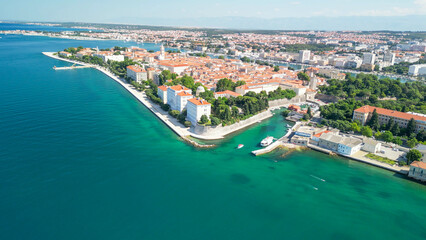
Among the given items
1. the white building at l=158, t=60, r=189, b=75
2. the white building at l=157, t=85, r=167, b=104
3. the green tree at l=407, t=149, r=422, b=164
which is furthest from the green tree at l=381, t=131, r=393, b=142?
the white building at l=158, t=60, r=189, b=75

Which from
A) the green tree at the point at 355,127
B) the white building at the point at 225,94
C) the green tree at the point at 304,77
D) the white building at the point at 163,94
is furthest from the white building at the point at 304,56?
the green tree at the point at 355,127

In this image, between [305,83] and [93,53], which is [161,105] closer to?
[305,83]

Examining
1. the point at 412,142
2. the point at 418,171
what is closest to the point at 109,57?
the point at 412,142

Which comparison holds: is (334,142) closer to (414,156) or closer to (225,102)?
(414,156)

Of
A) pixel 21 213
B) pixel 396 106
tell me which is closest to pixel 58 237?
pixel 21 213

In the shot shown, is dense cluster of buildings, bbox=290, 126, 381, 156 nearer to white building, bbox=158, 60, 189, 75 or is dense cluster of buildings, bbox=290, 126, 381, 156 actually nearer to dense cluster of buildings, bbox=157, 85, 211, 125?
dense cluster of buildings, bbox=157, 85, 211, 125

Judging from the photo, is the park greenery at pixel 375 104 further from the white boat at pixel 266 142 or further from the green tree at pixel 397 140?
the white boat at pixel 266 142
